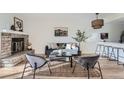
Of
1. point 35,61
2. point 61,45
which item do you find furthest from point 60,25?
point 35,61

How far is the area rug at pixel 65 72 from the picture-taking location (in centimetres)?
272

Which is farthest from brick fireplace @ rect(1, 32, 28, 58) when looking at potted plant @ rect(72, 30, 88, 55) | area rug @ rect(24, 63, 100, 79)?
potted plant @ rect(72, 30, 88, 55)

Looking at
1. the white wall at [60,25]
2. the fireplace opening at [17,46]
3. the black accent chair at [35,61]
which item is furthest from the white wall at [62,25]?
the fireplace opening at [17,46]

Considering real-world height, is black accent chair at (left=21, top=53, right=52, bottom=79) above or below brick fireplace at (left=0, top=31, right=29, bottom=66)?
below

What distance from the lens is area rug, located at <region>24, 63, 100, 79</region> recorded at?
2716 mm

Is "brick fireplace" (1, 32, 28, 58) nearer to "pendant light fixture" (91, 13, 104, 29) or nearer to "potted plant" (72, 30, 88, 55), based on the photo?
"potted plant" (72, 30, 88, 55)

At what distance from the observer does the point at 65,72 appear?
323cm

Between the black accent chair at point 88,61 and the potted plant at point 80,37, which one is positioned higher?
the potted plant at point 80,37

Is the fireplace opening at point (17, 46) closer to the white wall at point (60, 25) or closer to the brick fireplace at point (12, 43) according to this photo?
the brick fireplace at point (12, 43)
